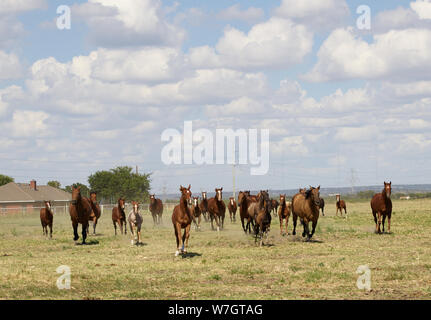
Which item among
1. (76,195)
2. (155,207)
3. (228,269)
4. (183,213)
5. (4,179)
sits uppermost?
(4,179)

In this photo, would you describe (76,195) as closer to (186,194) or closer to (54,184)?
(186,194)

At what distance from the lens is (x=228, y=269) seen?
17.8 metres

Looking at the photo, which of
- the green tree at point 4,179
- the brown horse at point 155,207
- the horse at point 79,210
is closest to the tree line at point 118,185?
the green tree at point 4,179

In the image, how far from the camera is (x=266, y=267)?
58.9ft

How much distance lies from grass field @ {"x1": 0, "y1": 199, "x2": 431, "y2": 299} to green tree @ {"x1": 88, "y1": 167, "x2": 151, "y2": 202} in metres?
89.4

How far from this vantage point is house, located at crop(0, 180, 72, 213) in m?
88.9

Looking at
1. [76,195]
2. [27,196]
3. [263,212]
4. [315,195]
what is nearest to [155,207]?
[76,195]

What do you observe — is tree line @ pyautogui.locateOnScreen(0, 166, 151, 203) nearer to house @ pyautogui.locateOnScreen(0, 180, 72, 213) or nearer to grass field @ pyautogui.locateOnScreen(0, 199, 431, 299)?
house @ pyautogui.locateOnScreen(0, 180, 72, 213)

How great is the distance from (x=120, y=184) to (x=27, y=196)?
2909 cm

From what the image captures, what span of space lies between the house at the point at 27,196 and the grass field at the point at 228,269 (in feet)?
209

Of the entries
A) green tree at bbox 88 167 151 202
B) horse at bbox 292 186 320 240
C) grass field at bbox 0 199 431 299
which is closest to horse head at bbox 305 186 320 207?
horse at bbox 292 186 320 240
